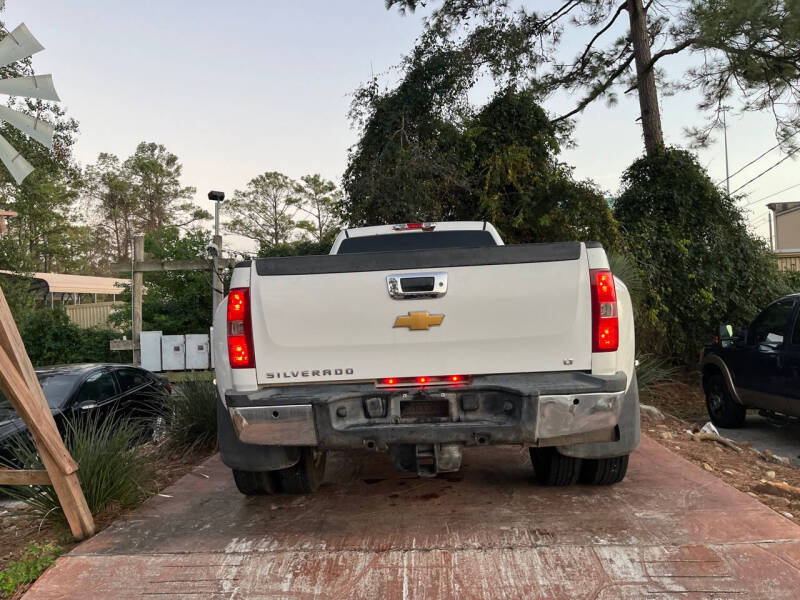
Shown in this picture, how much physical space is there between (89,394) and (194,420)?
2.69 meters

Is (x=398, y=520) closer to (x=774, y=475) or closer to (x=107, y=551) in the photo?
(x=107, y=551)

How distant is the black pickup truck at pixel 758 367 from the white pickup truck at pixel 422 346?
15.6 ft

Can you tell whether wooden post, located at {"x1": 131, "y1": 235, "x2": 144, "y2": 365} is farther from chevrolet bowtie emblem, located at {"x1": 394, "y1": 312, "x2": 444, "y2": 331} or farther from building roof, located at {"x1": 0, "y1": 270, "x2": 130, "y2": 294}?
building roof, located at {"x1": 0, "y1": 270, "x2": 130, "y2": 294}

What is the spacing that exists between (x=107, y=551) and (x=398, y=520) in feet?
5.52

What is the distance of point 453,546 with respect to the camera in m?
3.69

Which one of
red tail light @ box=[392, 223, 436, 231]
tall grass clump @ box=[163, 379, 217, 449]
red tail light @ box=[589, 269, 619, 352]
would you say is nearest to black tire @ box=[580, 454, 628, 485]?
red tail light @ box=[589, 269, 619, 352]

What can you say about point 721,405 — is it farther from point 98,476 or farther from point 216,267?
point 216,267

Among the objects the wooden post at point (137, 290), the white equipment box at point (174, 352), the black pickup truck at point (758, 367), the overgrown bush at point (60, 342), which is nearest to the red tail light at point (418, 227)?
the black pickup truck at point (758, 367)

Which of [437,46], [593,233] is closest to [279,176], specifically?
[437,46]

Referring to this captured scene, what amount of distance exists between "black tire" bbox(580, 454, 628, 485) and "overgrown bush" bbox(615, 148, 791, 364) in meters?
7.69

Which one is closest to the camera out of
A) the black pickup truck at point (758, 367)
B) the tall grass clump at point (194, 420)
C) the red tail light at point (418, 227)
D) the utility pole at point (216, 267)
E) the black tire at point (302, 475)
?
the black tire at point (302, 475)

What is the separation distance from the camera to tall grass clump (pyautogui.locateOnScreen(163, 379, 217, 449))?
265 inches

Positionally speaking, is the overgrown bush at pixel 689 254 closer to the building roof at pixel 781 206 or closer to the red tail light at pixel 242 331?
the red tail light at pixel 242 331

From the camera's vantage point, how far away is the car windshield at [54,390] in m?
8.06
